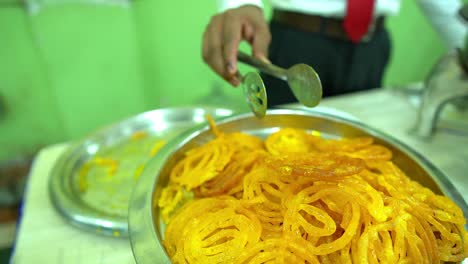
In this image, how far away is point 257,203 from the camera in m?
0.56

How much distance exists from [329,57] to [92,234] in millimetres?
911

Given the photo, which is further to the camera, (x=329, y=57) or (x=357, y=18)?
(x=329, y=57)

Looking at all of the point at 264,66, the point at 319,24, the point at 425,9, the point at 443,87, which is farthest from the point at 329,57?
the point at 264,66

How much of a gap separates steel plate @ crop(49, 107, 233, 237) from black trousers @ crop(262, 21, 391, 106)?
1.27ft

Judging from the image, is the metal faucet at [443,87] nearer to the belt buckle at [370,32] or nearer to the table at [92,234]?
the table at [92,234]

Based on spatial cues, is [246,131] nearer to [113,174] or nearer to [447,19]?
[113,174]

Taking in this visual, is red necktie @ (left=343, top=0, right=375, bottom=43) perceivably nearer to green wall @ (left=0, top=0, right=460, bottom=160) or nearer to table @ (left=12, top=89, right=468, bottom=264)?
table @ (left=12, top=89, right=468, bottom=264)

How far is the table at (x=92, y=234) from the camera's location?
643mm

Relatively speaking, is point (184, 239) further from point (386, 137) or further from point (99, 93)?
point (99, 93)

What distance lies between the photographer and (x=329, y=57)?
1.24m

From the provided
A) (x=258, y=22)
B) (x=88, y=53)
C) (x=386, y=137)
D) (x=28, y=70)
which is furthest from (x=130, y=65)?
(x=386, y=137)

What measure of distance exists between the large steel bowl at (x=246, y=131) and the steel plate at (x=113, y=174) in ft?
0.39

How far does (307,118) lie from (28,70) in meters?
1.63

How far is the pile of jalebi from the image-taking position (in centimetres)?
49
